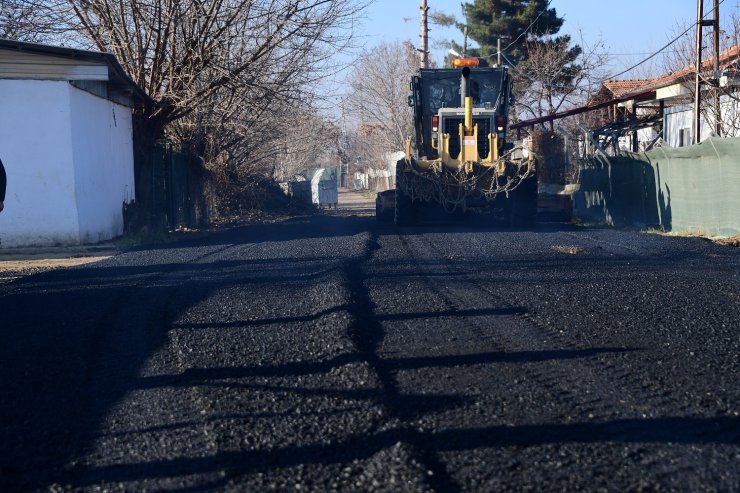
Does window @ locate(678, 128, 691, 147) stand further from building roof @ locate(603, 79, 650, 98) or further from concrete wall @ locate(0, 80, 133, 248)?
concrete wall @ locate(0, 80, 133, 248)

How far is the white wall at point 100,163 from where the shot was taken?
15.8 m

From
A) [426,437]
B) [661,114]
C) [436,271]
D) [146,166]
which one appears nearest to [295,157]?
[661,114]

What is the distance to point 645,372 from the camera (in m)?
5.50

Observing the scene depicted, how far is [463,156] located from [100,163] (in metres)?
7.77

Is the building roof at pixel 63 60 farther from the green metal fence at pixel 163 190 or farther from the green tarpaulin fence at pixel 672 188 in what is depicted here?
the green tarpaulin fence at pixel 672 188

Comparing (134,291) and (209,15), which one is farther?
(209,15)

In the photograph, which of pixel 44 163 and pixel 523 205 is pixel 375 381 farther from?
pixel 523 205

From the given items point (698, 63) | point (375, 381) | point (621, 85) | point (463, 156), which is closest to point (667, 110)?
point (621, 85)

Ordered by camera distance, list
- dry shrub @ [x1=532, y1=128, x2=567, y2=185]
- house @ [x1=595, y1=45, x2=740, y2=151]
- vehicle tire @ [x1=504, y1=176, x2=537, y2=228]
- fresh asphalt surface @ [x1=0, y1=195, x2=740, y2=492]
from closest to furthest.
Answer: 1. fresh asphalt surface @ [x1=0, y1=195, x2=740, y2=492]
2. vehicle tire @ [x1=504, y1=176, x2=537, y2=228]
3. house @ [x1=595, y1=45, x2=740, y2=151]
4. dry shrub @ [x1=532, y1=128, x2=567, y2=185]

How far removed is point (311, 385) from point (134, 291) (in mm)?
4804

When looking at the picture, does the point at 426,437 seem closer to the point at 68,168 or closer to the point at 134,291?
the point at 134,291

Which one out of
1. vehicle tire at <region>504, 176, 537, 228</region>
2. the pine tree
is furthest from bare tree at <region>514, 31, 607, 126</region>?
vehicle tire at <region>504, 176, 537, 228</region>

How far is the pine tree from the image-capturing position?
140 feet

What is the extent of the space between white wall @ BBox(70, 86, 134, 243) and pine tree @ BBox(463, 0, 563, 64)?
91.3 ft
